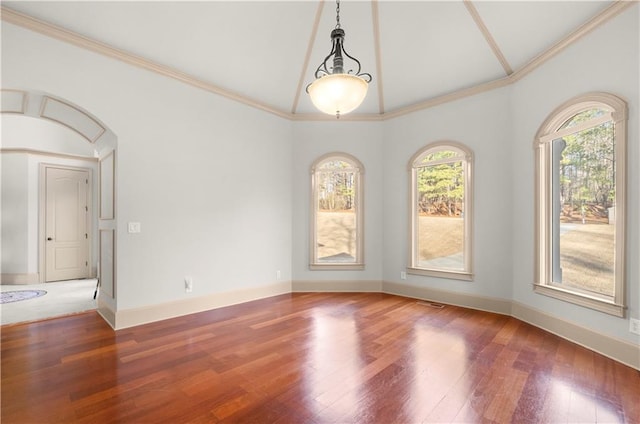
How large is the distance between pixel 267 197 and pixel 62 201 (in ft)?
16.5

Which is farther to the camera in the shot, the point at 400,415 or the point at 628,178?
the point at 628,178

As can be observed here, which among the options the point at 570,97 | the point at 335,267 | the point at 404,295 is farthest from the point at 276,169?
the point at 570,97

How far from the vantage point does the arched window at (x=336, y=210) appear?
5434 millimetres

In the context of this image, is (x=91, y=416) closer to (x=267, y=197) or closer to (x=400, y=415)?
(x=400, y=415)

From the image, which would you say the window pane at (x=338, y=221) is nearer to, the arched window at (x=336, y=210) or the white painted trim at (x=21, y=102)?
the arched window at (x=336, y=210)

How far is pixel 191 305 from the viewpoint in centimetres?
413

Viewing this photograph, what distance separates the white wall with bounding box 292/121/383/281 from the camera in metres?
5.38

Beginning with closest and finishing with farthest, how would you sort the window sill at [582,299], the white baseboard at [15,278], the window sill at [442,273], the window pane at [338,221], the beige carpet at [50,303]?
the window sill at [582,299]
the beige carpet at [50,303]
the window sill at [442,273]
the window pane at [338,221]
the white baseboard at [15,278]

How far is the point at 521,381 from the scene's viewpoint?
7.86ft

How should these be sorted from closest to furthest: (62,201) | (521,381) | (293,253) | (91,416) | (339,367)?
(91,416), (521,381), (339,367), (293,253), (62,201)

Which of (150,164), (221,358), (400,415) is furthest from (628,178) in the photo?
(150,164)

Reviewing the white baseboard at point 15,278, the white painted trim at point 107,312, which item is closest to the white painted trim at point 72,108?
the white painted trim at point 107,312

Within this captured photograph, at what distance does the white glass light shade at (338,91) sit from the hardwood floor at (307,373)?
2.28 metres

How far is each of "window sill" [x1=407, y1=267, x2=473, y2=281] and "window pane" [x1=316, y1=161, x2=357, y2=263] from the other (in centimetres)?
108
